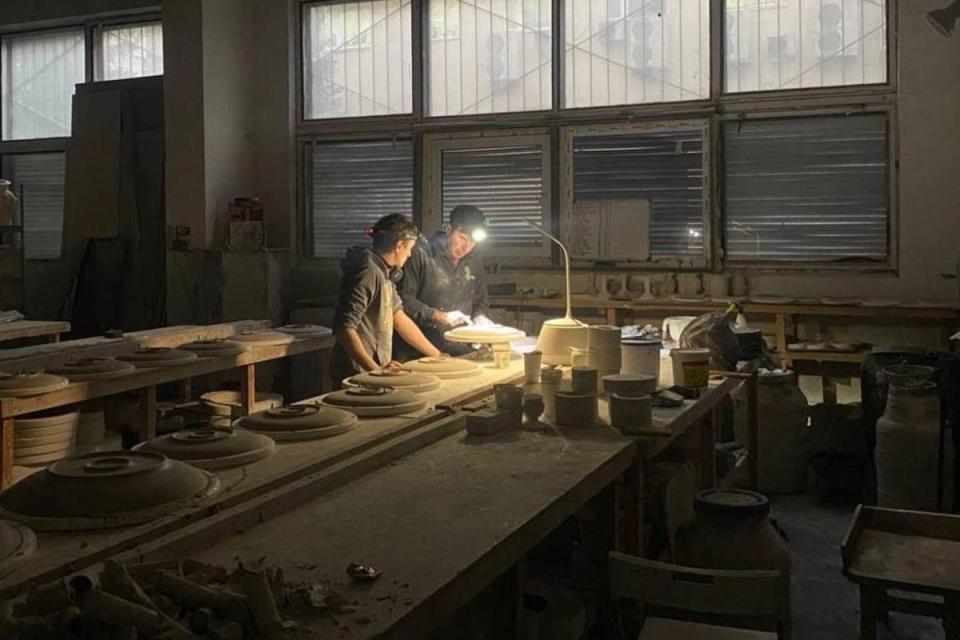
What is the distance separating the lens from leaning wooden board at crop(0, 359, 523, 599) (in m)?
1.84

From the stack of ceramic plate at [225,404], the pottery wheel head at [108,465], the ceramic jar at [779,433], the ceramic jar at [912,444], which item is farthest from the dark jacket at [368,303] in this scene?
the ceramic jar at [912,444]

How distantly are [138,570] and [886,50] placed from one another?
6.02 metres

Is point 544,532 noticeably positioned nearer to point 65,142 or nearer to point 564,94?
point 564,94

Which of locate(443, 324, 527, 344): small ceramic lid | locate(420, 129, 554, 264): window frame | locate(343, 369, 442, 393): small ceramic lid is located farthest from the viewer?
locate(420, 129, 554, 264): window frame

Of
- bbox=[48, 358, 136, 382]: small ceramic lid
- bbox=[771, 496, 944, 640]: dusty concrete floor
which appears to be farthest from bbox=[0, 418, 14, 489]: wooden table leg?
bbox=[771, 496, 944, 640]: dusty concrete floor

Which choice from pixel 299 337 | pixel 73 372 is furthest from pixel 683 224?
pixel 73 372

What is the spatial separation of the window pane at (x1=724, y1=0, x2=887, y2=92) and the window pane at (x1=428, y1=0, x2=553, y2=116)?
4.64ft

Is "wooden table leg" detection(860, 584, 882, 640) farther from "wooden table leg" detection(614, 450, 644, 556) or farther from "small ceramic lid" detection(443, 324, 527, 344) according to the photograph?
"small ceramic lid" detection(443, 324, 527, 344)

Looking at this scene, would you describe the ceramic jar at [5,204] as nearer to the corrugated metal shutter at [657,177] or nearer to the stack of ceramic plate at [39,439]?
the stack of ceramic plate at [39,439]

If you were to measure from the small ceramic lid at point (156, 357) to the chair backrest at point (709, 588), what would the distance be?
11.2 ft

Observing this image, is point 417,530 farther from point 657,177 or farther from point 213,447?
point 657,177

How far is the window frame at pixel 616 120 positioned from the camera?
6266 mm

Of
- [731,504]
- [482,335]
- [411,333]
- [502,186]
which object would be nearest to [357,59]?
[502,186]

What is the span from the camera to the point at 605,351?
12.7 ft
